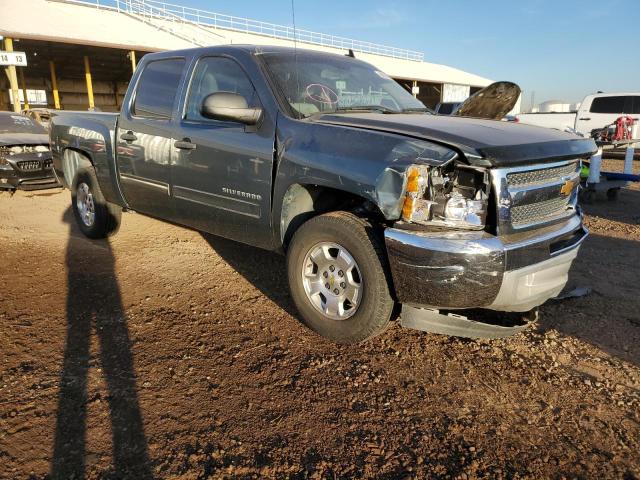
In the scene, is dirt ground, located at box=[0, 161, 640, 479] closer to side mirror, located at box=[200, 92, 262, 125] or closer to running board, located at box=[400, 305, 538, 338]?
running board, located at box=[400, 305, 538, 338]

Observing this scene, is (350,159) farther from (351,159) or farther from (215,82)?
(215,82)

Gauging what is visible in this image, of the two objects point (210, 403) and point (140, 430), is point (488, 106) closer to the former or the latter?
point (210, 403)

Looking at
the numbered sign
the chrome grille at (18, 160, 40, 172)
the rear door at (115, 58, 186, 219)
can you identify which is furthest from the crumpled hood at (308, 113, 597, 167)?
the numbered sign

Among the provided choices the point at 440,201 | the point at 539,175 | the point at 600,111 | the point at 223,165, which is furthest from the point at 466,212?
the point at 600,111

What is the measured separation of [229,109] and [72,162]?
129 inches

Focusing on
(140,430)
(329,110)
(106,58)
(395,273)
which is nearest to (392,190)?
(395,273)

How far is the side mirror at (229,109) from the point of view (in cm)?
327

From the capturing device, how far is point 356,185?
2809 mm

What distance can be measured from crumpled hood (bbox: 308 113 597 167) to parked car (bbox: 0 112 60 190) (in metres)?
7.25

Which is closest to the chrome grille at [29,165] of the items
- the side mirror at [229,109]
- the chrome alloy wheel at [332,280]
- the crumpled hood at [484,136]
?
the side mirror at [229,109]

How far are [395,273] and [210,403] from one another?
123 cm

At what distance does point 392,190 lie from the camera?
264 centimetres

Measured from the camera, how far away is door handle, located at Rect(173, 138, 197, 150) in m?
3.87

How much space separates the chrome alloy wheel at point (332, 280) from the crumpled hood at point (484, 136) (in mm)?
829
